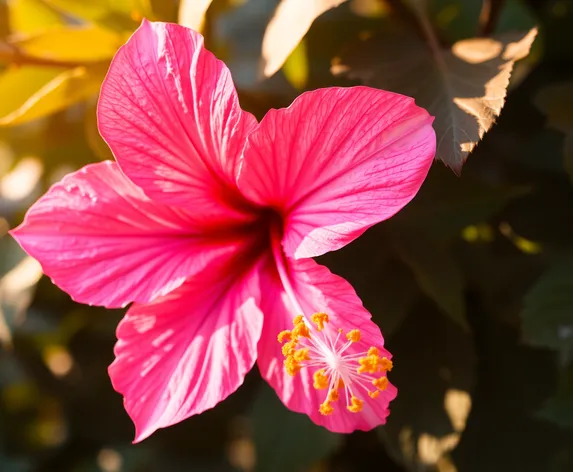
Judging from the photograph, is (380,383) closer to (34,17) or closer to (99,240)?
(99,240)

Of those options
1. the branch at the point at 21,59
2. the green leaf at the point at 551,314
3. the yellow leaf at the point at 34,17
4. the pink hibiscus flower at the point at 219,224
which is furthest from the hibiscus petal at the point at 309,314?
the yellow leaf at the point at 34,17

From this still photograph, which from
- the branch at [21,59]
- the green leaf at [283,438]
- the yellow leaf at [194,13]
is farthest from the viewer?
the green leaf at [283,438]

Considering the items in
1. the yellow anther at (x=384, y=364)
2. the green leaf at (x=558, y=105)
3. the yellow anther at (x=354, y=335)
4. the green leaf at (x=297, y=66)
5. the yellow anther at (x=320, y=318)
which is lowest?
the green leaf at (x=558, y=105)

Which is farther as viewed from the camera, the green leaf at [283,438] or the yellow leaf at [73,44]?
the green leaf at [283,438]

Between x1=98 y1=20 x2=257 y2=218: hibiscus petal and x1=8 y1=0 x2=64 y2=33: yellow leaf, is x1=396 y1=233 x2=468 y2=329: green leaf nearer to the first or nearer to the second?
x1=98 y1=20 x2=257 y2=218: hibiscus petal

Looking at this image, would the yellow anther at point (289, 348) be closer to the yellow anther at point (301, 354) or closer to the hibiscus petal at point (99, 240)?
the yellow anther at point (301, 354)

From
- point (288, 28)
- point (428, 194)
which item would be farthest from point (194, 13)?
point (428, 194)

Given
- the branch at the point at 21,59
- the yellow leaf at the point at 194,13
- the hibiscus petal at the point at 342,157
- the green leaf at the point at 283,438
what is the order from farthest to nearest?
the green leaf at the point at 283,438, the branch at the point at 21,59, the yellow leaf at the point at 194,13, the hibiscus petal at the point at 342,157
